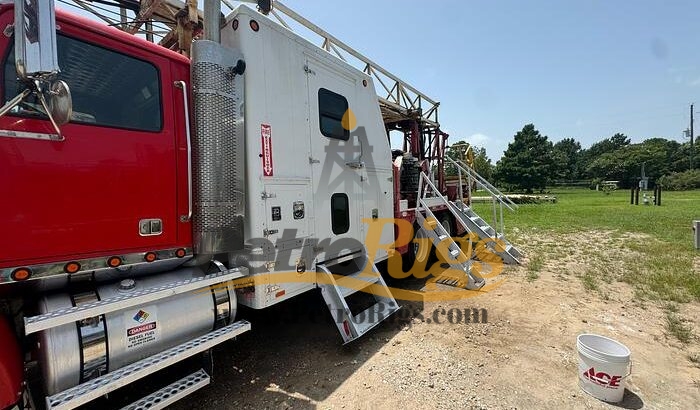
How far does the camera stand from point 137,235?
2475mm

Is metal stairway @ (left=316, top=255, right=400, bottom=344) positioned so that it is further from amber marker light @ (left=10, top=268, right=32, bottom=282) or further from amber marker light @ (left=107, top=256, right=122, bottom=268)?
amber marker light @ (left=10, top=268, right=32, bottom=282)

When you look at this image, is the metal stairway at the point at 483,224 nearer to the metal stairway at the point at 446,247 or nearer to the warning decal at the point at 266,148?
the metal stairway at the point at 446,247

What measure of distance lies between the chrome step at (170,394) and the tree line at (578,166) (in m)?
46.9

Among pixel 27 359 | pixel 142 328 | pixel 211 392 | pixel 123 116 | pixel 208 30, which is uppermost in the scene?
pixel 208 30

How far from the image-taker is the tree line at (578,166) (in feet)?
142

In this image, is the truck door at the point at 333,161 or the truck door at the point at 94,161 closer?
the truck door at the point at 94,161

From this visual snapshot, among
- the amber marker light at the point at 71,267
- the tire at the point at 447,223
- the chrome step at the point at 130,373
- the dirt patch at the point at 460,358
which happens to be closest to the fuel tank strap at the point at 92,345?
the chrome step at the point at 130,373

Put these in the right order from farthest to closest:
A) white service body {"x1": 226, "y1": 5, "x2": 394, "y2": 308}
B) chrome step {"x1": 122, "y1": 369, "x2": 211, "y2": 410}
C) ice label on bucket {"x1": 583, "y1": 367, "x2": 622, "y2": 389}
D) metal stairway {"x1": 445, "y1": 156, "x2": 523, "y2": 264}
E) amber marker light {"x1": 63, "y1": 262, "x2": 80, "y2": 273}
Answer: metal stairway {"x1": 445, "y1": 156, "x2": 523, "y2": 264}
white service body {"x1": 226, "y1": 5, "x2": 394, "y2": 308}
ice label on bucket {"x1": 583, "y1": 367, "x2": 622, "y2": 389}
chrome step {"x1": 122, "y1": 369, "x2": 211, "y2": 410}
amber marker light {"x1": 63, "y1": 262, "x2": 80, "y2": 273}

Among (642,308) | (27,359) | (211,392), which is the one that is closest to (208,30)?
(27,359)

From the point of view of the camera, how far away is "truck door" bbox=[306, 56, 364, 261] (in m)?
3.73

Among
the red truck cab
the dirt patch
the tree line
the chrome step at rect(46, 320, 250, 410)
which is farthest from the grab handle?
the tree line

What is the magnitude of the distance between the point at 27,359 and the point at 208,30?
278 centimetres

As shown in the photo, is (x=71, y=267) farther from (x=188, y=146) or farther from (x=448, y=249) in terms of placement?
(x=448, y=249)

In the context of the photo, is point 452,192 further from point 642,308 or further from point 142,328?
point 142,328
